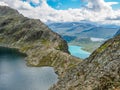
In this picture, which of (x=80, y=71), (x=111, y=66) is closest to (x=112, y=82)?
(x=111, y=66)

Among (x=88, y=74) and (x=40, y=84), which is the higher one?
(x=88, y=74)

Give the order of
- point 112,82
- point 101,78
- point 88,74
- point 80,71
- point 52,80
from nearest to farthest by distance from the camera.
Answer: point 112,82, point 101,78, point 88,74, point 80,71, point 52,80

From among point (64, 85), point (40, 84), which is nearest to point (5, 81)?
point (40, 84)

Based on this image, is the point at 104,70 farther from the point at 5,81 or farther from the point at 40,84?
the point at 5,81

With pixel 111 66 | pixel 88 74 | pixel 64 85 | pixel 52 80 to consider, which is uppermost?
pixel 111 66

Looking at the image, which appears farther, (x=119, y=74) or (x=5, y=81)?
(x=5, y=81)

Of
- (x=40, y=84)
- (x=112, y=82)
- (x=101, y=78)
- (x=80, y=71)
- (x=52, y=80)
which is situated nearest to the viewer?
(x=112, y=82)

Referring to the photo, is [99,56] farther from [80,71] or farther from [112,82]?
[112,82]
